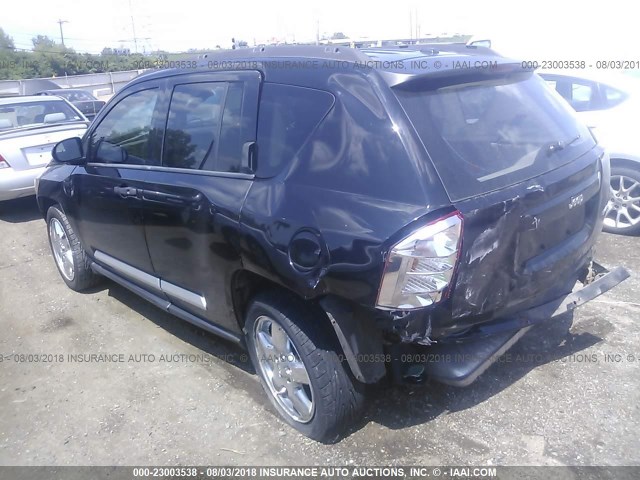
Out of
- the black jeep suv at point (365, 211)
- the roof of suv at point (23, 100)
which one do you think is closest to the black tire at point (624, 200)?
the black jeep suv at point (365, 211)

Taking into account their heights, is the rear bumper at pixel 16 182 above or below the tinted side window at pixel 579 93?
below

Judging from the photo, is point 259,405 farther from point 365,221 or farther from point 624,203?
point 624,203

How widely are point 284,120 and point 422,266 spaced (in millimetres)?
1067

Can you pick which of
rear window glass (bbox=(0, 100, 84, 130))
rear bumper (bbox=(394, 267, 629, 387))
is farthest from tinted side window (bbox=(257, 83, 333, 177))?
rear window glass (bbox=(0, 100, 84, 130))

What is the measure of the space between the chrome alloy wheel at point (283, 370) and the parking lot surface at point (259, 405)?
0.52 feet

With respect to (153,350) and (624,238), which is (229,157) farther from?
(624,238)

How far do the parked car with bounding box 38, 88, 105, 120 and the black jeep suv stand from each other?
1090 centimetres

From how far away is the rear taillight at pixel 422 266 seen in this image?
2.23m

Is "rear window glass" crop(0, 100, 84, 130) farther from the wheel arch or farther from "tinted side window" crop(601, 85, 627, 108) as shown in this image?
"tinted side window" crop(601, 85, 627, 108)

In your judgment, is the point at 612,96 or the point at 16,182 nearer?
the point at 612,96

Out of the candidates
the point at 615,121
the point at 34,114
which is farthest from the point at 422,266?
the point at 34,114

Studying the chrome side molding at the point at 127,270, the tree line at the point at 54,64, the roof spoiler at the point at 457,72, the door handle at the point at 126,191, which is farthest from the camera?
the tree line at the point at 54,64

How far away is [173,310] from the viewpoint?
A: 3670 millimetres

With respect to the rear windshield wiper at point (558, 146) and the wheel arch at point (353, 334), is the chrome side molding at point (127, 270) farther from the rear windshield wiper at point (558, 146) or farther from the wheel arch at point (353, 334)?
the rear windshield wiper at point (558, 146)
